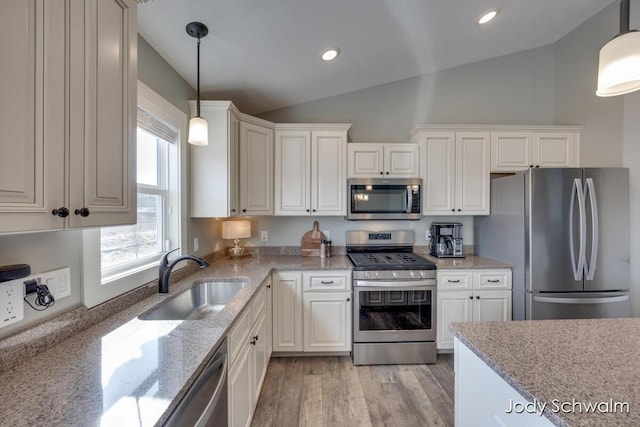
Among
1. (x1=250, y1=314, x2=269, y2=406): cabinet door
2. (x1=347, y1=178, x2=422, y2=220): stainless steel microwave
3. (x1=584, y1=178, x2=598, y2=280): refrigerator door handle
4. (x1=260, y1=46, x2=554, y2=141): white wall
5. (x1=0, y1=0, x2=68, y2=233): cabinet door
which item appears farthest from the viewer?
(x1=260, y1=46, x2=554, y2=141): white wall

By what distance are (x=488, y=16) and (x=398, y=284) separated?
2341mm

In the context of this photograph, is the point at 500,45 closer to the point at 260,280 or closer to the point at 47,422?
the point at 260,280

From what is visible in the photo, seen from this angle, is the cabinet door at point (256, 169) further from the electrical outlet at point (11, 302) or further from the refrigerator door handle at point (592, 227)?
the refrigerator door handle at point (592, 227)

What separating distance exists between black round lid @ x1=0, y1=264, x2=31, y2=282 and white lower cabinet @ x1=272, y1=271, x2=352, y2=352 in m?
1.67

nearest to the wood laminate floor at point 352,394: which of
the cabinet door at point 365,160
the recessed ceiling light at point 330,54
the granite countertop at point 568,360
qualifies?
the granite countertop at point 568,360

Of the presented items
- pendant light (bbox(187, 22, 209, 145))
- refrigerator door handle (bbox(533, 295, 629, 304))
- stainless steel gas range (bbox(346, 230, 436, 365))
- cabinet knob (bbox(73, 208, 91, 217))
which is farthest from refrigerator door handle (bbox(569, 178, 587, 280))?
cabinet knob (bbox(73, 208, 91, 217))

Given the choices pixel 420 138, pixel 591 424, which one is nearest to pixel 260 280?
pixel 591 424

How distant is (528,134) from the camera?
8.96ft

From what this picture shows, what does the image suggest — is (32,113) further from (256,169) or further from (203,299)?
(256,169)

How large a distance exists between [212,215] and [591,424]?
7.58 feet

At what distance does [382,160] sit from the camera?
277 centimetres

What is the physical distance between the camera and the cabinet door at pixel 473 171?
9.00ft

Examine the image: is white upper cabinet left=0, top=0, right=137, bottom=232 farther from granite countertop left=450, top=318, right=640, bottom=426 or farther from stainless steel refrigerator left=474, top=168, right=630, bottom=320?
stainless steel refrigerator left=474, top=168, right=630, bottom=320

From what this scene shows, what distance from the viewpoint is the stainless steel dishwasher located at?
32.7 inches
